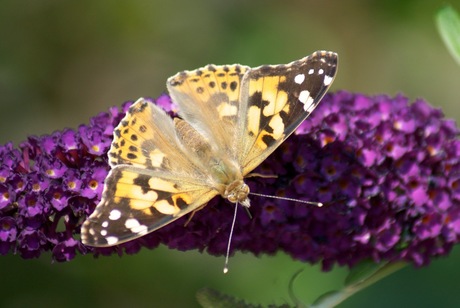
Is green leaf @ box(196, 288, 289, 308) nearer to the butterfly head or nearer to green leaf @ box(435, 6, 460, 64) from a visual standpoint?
the butterfly head

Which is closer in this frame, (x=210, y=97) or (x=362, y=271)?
(x=210, y=97)

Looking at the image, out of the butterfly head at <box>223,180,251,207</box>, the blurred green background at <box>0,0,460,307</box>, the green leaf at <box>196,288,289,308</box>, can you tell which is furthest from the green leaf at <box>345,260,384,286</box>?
A: the blurred green background at <box>0,0,460,307</box>

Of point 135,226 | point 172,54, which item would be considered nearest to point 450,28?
point 135,226

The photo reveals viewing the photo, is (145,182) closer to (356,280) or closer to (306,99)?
(306,99)

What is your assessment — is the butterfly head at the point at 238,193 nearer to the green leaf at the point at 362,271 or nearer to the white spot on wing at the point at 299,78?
the white spot on wing at the point at 299,78

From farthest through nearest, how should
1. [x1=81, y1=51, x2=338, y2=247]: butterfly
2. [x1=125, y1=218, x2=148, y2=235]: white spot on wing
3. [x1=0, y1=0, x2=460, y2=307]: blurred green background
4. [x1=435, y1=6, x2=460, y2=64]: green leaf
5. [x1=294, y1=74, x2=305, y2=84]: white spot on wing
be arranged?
[x1=0, y1=0, x2=460, y2=307]: blurred green background, [x1=435, y1=6, x2=460, y2=64]: green leaf, [x1=294, y1=74, x2=305, y2=84]: white spot on wing, [x1=81, y1=51, x2=338, y2=247]: butterfly, [x1=125, y1=218, x2=148, y2=235]: white spot on wing

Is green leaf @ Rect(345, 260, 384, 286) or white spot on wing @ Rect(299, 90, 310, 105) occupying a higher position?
white spot on wing @ Rect(299, 90, 310, 105)

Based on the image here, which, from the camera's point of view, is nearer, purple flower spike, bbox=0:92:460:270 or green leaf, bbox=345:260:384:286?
purple flower spike, bbox=0:92:460:270

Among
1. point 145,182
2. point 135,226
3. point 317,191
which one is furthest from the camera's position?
point 317,191
